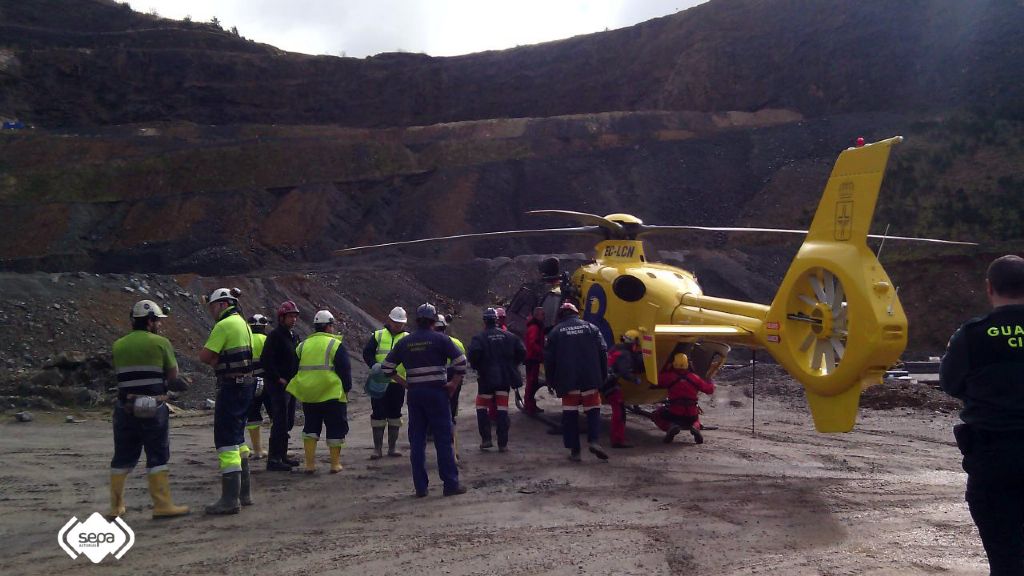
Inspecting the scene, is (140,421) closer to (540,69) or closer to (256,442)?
(256,442)

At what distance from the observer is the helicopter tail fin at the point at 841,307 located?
23.0 ft

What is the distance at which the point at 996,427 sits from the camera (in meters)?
3.86

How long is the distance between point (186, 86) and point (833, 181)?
49.3m

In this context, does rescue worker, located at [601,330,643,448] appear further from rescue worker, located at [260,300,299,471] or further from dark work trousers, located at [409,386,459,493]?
rescue worker, located at [260,300,299,471]

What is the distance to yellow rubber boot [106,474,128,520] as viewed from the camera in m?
7.09

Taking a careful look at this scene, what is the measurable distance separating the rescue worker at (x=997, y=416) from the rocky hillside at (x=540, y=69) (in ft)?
133

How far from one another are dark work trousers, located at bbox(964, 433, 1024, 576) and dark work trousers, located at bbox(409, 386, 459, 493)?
512 cm

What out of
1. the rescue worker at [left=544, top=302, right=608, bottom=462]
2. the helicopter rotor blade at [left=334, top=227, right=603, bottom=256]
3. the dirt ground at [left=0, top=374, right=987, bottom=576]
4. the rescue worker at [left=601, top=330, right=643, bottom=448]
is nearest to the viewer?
the dirt ground at [left=0, top=374, right=987, bottom=576]

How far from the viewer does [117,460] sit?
7.09 metres

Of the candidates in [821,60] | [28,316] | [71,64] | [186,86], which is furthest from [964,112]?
[71,64]

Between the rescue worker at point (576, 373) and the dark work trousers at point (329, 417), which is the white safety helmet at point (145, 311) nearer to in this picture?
the dark work trousers at point (329, 417)

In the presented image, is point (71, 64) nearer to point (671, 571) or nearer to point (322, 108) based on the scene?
point (322, 108)

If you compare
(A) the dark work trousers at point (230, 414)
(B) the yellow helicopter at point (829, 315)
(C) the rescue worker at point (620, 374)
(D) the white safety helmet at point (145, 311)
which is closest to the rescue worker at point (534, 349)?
(C) the rescue worker at point (620, 374)

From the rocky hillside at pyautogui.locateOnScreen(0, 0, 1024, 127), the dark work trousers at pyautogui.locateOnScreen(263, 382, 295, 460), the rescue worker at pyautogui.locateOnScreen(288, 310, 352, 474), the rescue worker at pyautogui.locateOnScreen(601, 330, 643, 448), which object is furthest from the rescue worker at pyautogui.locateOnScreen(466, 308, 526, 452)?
the rocky hillside at pyautogui.locateOnScreen(0, 0, 1024, 127)
